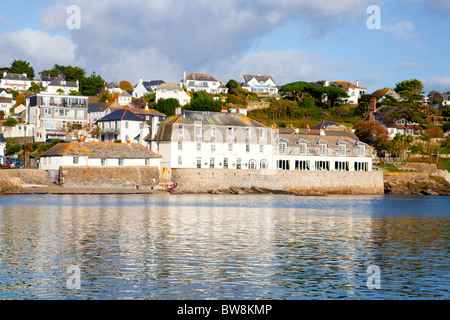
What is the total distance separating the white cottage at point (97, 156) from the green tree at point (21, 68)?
110 metres

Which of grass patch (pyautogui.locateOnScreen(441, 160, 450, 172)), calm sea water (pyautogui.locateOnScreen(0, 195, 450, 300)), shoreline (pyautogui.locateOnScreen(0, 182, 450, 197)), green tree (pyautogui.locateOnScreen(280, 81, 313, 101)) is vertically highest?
green tree (pyautogui.locateOnScreen(280, 81, 313, 101))

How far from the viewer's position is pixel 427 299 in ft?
65.9

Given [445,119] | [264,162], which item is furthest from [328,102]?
[264,162]

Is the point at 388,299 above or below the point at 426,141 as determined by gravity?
below

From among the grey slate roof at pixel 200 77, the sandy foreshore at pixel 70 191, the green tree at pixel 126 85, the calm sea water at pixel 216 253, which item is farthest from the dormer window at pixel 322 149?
the green tree at pixel 126 85

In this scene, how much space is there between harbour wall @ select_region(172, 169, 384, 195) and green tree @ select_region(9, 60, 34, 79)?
117 m

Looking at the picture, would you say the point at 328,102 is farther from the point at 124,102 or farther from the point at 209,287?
the point at 209,287

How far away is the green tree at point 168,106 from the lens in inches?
4542

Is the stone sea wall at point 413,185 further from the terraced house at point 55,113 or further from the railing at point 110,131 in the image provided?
the terraced house at point 55,113

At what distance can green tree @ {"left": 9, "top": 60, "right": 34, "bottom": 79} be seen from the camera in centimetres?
17838

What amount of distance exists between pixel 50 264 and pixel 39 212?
74.8 ft

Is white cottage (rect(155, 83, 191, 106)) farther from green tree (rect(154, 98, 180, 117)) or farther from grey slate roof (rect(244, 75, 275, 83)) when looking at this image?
grey slate roof (rect(244, 75, 275, 83))

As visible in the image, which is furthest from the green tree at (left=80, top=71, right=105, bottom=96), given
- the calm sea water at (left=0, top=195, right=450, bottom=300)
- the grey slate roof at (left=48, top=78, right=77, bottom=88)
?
the calm sea water at (left=0, top=195, right=450, bottom=300)
